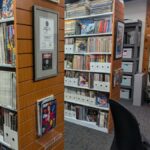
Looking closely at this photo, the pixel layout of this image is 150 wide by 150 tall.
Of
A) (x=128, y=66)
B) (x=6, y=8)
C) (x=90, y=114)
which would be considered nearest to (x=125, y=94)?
(x=128, y=66)

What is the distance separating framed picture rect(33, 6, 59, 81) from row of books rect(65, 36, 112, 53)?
1.33 metres

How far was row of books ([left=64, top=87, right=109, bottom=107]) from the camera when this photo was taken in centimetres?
286

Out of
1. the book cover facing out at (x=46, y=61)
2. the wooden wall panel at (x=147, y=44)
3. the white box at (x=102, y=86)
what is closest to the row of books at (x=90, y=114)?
the white box at (x=102, y=86)

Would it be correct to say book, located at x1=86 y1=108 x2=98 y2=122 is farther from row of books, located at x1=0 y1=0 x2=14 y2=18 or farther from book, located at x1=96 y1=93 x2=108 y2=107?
row of books, located at x1=0 y1=0 x2=14 y2=18

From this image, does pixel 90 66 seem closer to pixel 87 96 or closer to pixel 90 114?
pixel 87 96

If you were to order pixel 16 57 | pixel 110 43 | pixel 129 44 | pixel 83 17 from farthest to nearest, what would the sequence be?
pixel 129 44 → pixel 83 17 → pixel 110 43 → pixel 16 57

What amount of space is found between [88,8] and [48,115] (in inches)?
80.6

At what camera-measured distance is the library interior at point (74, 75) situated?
1.30 meters

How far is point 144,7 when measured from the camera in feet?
14.6

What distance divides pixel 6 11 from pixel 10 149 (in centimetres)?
118

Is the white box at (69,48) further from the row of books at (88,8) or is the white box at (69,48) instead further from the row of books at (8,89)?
the row of books at (8,89)

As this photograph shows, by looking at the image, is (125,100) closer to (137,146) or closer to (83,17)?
(83,17)

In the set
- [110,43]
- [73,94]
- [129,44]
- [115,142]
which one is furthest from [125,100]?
[115,142]

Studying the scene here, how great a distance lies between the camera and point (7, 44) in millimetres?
1339
